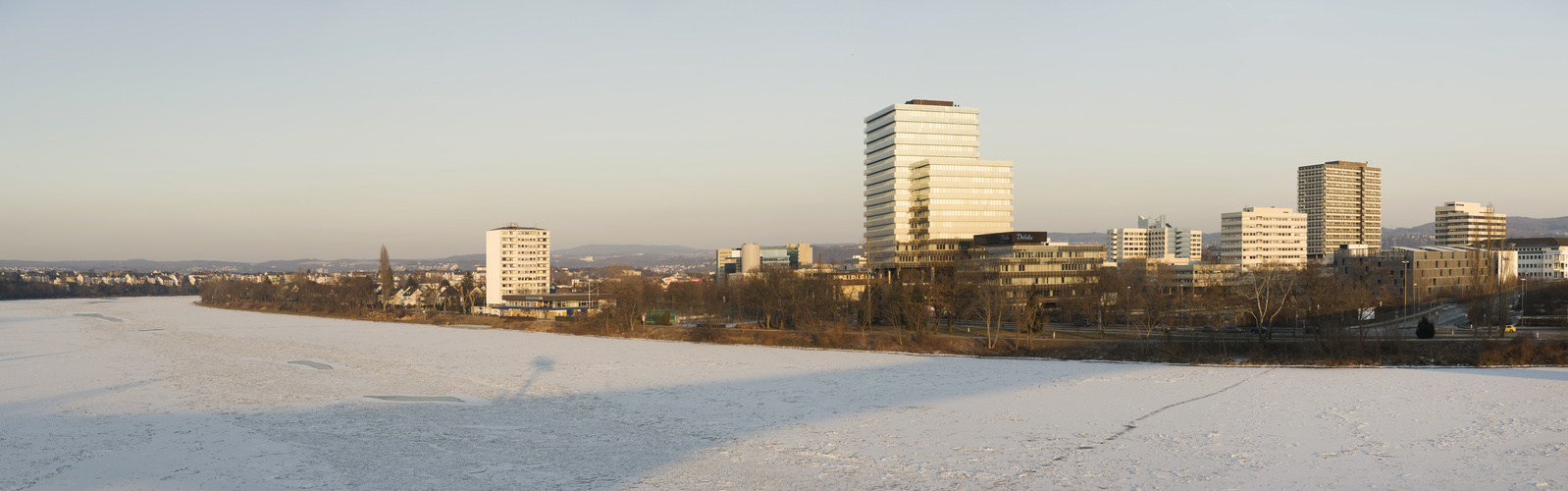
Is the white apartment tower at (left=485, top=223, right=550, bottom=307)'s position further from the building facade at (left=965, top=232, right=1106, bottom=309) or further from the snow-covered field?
the snow-covered field

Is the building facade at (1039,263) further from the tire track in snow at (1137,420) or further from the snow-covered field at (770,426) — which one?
the tire track in snow at (1137,420)

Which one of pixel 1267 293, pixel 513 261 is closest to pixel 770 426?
pixel 1267 293

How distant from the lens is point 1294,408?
73.7 feet

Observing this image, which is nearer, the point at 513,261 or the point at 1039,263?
the point at 1039,263

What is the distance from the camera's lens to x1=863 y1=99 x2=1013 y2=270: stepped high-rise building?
115m

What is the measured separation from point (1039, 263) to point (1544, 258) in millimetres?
74497

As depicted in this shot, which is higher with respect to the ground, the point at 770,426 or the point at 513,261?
the point at 513,261

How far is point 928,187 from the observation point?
115 m

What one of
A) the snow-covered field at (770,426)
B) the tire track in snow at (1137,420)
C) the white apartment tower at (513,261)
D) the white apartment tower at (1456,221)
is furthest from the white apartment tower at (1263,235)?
the tire track in snow at (1137,420)

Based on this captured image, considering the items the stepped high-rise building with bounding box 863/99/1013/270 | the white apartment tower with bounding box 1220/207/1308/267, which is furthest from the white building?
the stepped high-rise building with bounding box 863/99/1013/270

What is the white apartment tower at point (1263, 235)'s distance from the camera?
161250 mm

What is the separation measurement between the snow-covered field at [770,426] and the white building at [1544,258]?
10590 centimetres

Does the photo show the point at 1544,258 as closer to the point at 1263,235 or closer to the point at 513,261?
the point at 1263,235

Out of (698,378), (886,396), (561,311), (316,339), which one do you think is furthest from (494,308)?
(886,396)
